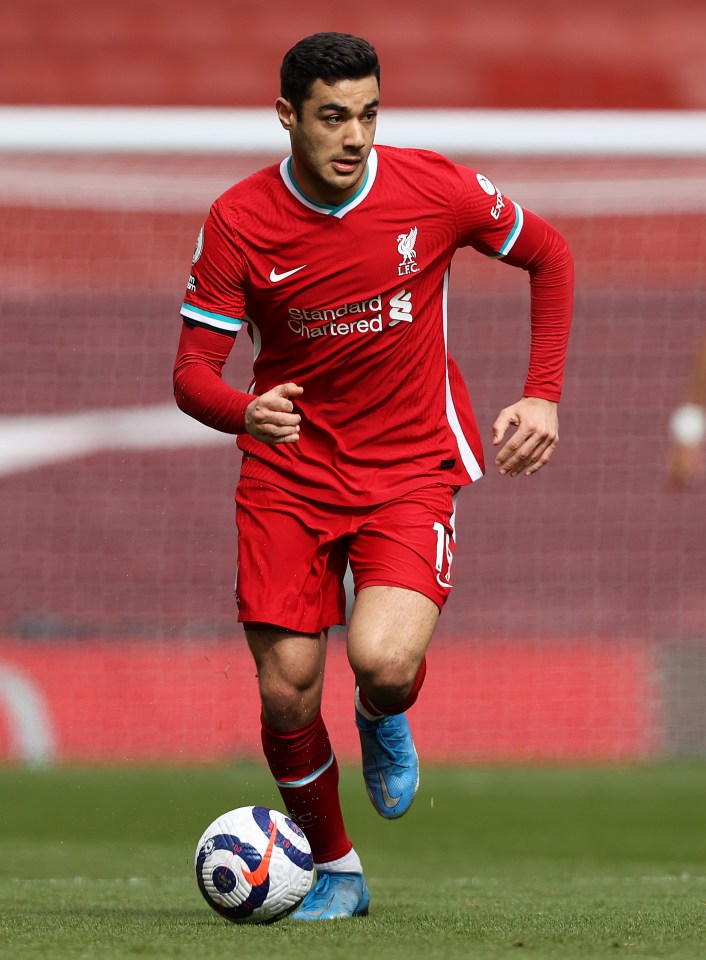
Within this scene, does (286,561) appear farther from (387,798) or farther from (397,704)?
(387,798)

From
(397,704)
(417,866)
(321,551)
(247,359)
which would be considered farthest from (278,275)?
(247,359)

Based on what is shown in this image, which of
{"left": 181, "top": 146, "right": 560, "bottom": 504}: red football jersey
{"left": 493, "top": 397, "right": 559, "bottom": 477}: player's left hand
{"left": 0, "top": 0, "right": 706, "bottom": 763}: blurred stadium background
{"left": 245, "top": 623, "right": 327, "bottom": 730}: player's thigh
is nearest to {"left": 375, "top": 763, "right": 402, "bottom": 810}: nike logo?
{"left": 245, "top": 623, "right": 327, "bottom": 730}: player's thigh

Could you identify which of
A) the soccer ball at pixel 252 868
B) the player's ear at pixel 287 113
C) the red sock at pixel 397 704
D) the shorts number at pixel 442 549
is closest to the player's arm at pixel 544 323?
the shorts number at pixel 442 549

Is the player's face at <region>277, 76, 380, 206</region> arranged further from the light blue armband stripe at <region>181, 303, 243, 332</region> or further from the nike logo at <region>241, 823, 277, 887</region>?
the nike logo at <region>241, 823, 277, 887</region>

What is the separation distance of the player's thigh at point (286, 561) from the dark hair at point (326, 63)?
1.00 meters

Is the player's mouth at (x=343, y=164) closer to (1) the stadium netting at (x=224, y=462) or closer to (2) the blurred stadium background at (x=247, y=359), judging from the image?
(2) the blurred stadium background at (x=247, y=359)

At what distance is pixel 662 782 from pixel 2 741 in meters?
3.90

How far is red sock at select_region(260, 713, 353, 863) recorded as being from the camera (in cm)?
425

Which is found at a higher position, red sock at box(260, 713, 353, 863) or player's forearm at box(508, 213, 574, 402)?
player's forearm at box(508, 213, 574, 402)

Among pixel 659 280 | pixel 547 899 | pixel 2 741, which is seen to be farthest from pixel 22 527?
pixel 547 899

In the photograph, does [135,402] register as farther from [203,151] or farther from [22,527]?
[203,151]

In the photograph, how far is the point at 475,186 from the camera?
4398 millimetres

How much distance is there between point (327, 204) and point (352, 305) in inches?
10.4

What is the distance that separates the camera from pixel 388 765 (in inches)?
177
